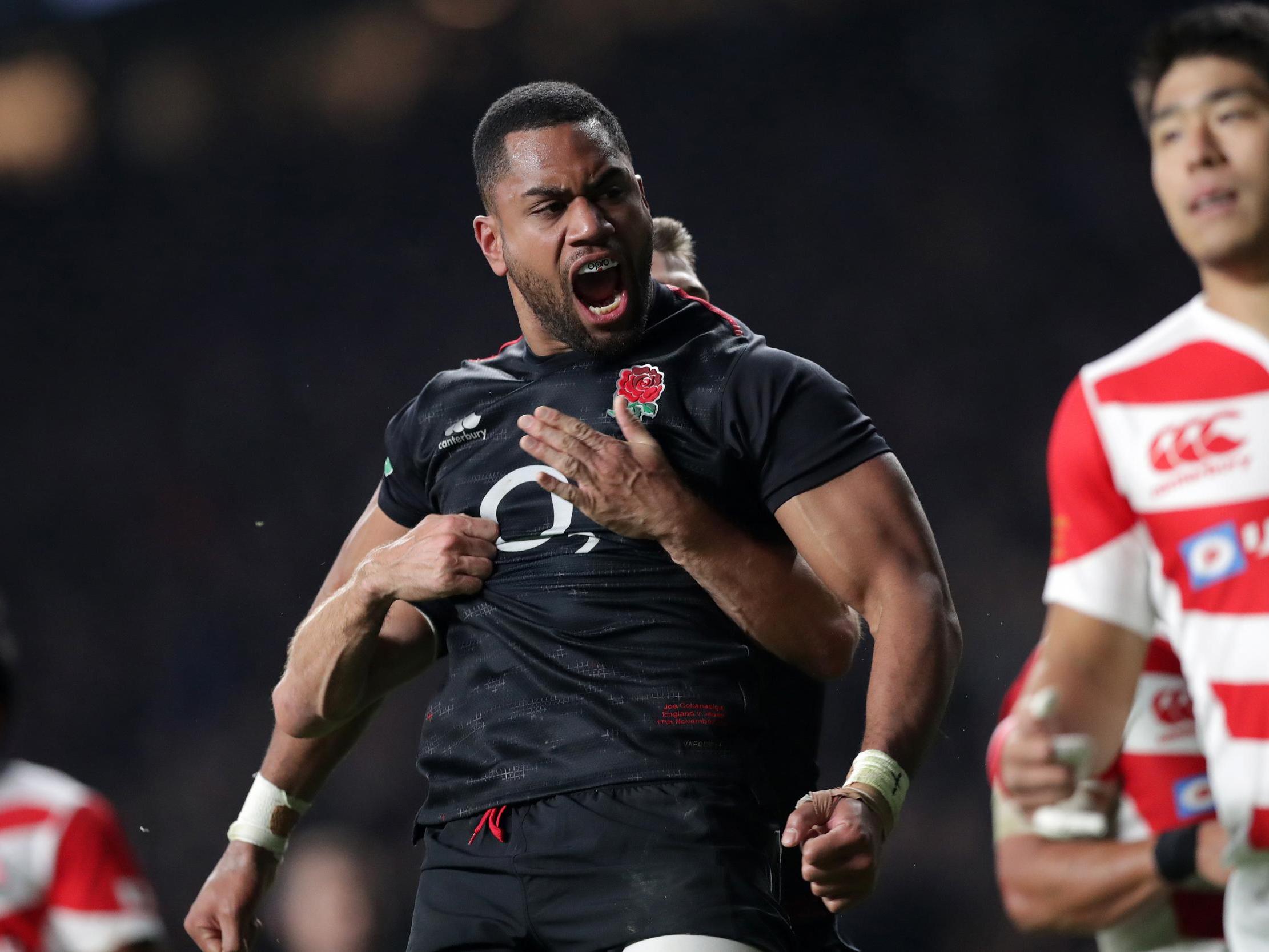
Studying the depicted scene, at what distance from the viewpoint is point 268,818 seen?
3137mm

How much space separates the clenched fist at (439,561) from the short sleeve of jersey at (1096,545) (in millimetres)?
1252

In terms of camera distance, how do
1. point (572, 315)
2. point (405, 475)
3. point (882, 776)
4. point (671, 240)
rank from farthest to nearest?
1. point (671, 240)
2. point (405, 475)
3. point (572, 315)
4. point (882, 776)

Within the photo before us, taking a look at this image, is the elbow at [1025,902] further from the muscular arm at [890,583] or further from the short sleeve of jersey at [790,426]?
the short sleeve of jersey at [790,426]

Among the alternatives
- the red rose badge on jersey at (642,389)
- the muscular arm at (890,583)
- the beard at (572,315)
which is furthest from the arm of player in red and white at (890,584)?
the beard at (572,315)

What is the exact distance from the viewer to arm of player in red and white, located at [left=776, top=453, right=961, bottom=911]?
252 centimetres

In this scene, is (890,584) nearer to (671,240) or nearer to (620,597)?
(620,597)

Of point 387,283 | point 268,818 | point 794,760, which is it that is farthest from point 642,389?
point 387,283

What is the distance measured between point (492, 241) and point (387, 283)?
561 centimetres

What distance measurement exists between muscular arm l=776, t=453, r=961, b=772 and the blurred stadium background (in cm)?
391

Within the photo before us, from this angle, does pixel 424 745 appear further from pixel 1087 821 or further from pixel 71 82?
pixel 71 82

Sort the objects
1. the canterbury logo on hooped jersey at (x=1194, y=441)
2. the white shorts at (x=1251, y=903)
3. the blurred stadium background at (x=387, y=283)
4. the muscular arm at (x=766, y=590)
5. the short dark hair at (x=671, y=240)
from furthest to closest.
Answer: the blurred stadium background at (x=387, y=283) → the short dark hair at (x=671, y=240) → the muscular arm at (x=766, y=590) → the canterbury logo on hooped jersey at (x=1194, y=441) → the white shorts at (x=1251, y=903)

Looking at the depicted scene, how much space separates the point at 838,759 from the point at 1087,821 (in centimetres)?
514

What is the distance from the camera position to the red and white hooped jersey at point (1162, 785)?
1.69m

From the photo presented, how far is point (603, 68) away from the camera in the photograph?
8438 mm
